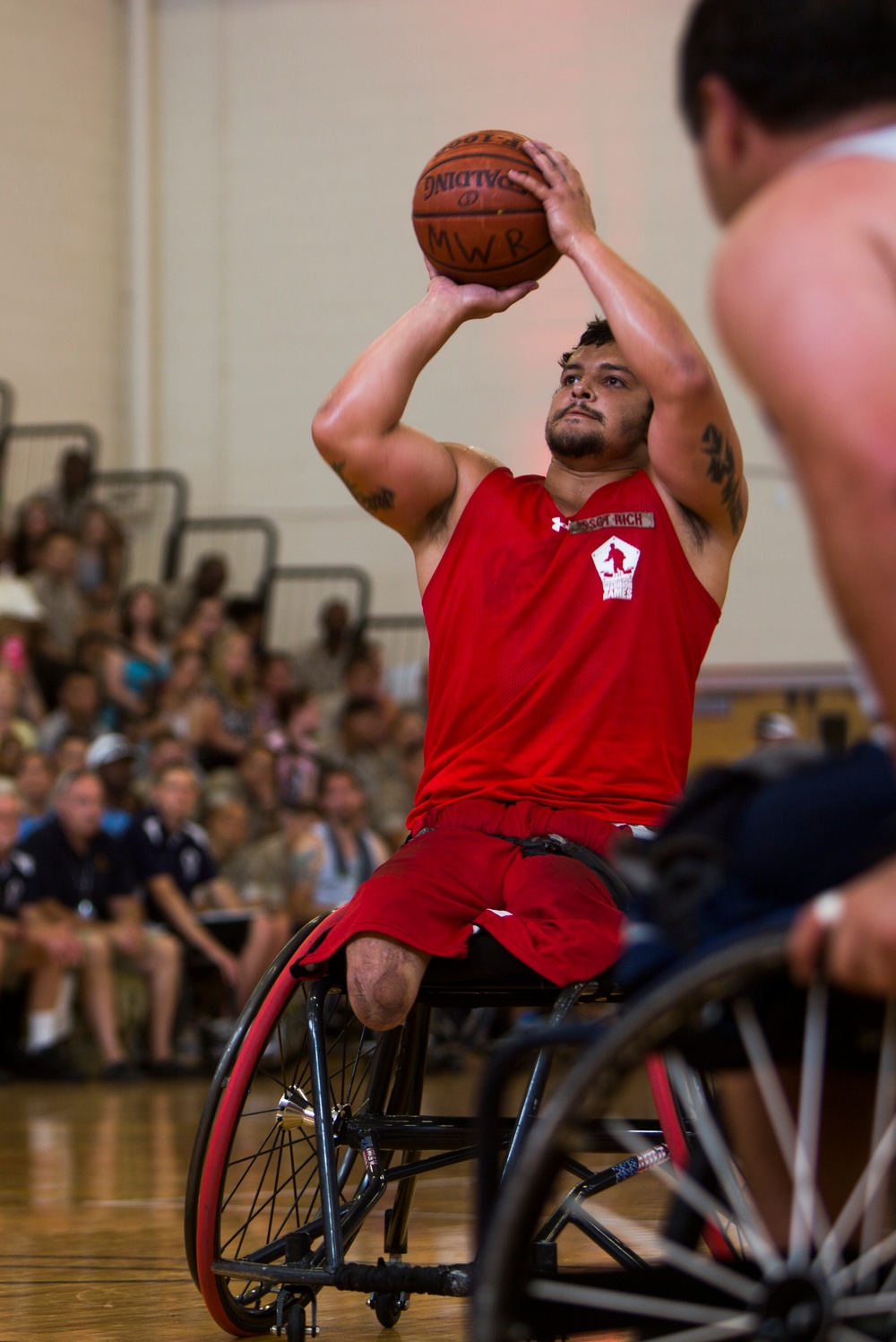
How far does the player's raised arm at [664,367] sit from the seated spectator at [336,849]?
559 centimetres

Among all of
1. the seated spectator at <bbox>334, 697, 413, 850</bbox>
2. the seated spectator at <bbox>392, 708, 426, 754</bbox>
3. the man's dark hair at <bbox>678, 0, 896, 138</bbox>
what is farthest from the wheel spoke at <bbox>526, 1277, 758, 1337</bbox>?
the seated spectator at <bbox>392, 708, 426, 754</bbox>

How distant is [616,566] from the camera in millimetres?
2789

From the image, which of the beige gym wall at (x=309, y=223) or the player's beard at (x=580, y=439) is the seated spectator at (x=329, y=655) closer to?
the beige gym wall at (x=309, y=223)

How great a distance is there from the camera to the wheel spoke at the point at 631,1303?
151 cm

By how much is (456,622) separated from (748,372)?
1.45 metres

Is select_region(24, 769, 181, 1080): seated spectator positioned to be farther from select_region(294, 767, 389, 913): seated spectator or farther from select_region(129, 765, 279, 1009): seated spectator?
select_region(294, 767, 389, 913): seated spectator

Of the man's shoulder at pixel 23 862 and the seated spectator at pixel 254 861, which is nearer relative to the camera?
the man's shoulder at pixel 23 862

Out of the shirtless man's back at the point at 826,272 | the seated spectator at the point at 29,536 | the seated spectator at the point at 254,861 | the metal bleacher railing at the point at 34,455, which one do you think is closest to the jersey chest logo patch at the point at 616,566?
the shirtless man's back at the point at 826,272

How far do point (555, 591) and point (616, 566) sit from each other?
0.35 feet

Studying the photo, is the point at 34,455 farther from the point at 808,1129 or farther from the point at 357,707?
the point at 808,1129

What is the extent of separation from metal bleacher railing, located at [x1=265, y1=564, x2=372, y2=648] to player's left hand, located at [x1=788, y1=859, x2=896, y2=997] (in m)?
11.3

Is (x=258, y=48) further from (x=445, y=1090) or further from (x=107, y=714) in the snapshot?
(x=445, y=1090)

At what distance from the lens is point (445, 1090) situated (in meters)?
6.42

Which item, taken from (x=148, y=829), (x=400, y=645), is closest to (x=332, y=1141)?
(x=148, y=829)
